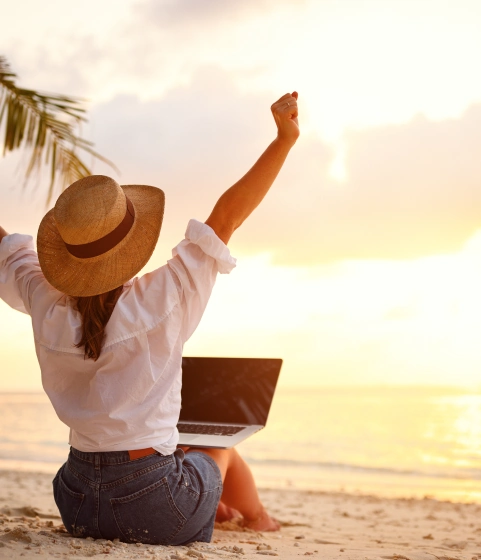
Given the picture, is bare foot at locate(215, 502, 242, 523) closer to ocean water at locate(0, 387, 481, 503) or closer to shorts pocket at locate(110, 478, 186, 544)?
shorts pocket at locate(110, 478, 186, 544)

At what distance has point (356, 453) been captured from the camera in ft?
33.3

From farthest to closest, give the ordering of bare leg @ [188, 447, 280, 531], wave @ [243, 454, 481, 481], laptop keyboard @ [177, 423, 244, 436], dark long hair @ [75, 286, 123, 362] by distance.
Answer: wave @ [243, 454, 481, 481] < laptop keyboard @ [177, 423, 244, 436] < bare leg @ [188, 447, 280, 531] < dark long hair @ [75, 286, 123, 362]

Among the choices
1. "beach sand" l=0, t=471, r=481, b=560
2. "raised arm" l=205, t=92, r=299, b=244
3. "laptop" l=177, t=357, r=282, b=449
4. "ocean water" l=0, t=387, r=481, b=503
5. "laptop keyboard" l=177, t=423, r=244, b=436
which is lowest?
"ocean water" l=0, t=387, r=481, b=503

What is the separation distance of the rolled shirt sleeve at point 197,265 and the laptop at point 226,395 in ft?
2.41

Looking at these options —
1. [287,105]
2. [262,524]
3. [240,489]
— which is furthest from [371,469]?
[287,105]

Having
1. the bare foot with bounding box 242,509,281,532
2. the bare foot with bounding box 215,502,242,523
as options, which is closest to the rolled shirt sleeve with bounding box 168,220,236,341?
the bare foot with bounding box 215,502,242,523

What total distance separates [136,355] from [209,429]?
85 cm

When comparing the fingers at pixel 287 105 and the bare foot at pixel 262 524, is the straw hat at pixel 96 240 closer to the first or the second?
the fingers at pixel 287 105

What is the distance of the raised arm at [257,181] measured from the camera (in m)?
2.00

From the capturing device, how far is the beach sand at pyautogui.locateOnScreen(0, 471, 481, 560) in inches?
79.8

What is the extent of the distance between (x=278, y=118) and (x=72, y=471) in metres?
1.31

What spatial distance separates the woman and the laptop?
0.50m

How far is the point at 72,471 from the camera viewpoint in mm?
2068

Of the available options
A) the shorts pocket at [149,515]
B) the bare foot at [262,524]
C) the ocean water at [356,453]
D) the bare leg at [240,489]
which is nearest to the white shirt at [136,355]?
the shorts pocket at [149,515]
